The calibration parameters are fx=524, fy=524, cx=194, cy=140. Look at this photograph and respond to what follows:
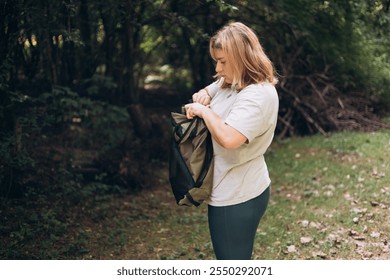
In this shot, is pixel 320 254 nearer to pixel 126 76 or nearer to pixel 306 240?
pixel 306 240

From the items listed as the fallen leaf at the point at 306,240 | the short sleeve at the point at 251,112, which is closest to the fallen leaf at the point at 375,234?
the fallen leaf at the point at 306,240

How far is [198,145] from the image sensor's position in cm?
275

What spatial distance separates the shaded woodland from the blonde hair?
9.75 feet

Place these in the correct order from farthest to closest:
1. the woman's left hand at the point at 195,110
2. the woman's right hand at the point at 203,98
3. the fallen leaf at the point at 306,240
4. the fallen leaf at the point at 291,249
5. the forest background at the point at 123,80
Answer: the forest background at the point at 123,80, the fallen leaf at the point at 306,240, the fallen leaf at the point at 291,249, the woman's right hand at the point at 203,98, the woman's left hand at the point at 195,110

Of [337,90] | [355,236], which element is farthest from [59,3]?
[337,90]

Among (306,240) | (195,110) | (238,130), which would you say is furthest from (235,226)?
(306,240)

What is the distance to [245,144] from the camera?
8.62 ft

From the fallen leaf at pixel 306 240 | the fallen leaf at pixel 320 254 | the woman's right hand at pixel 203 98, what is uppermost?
the woman's right hand at pixel 203 98

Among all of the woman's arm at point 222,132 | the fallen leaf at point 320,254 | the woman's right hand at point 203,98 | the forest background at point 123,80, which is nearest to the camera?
the woman's arm at point 222,132

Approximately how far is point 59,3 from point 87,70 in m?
2.53

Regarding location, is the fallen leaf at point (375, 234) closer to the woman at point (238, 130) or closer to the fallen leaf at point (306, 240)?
the fallen leaf at point (306, 240)

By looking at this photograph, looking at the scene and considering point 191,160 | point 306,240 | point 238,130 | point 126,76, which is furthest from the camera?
point 126,76

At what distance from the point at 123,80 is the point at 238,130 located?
6.87 metres

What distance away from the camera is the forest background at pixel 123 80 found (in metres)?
5.79
